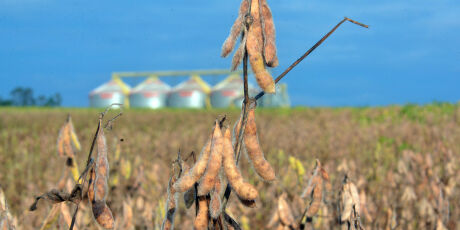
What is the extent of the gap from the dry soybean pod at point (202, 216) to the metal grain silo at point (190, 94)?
4363cm

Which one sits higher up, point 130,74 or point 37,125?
point 130,74

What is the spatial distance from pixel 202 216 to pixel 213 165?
0.11 m

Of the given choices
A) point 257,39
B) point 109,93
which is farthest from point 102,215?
point 109,93

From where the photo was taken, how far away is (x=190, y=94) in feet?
145

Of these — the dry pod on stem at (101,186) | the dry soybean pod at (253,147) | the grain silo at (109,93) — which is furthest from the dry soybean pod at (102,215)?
the grain silo at (109,93)

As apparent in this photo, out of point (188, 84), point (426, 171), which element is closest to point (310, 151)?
point (426, 171)

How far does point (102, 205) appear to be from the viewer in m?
0.93

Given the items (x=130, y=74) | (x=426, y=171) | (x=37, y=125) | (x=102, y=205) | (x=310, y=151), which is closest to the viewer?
(x=102, y=205)

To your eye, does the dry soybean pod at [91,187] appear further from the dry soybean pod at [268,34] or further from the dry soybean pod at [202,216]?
the dry soybean pod at [268,34]

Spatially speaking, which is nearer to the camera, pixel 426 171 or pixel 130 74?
pixel 426 171

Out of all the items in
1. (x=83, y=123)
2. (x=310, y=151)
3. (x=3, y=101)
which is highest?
(x=3, y=101)

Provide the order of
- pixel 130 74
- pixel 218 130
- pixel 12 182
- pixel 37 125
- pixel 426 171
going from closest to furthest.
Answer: pixel 218 130 < pixel 426 171 < pixel 12 182 < pixel 37 125 < pixel 130 74

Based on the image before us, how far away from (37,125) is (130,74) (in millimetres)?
34167

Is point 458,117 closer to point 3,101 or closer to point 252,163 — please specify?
point 252,163
